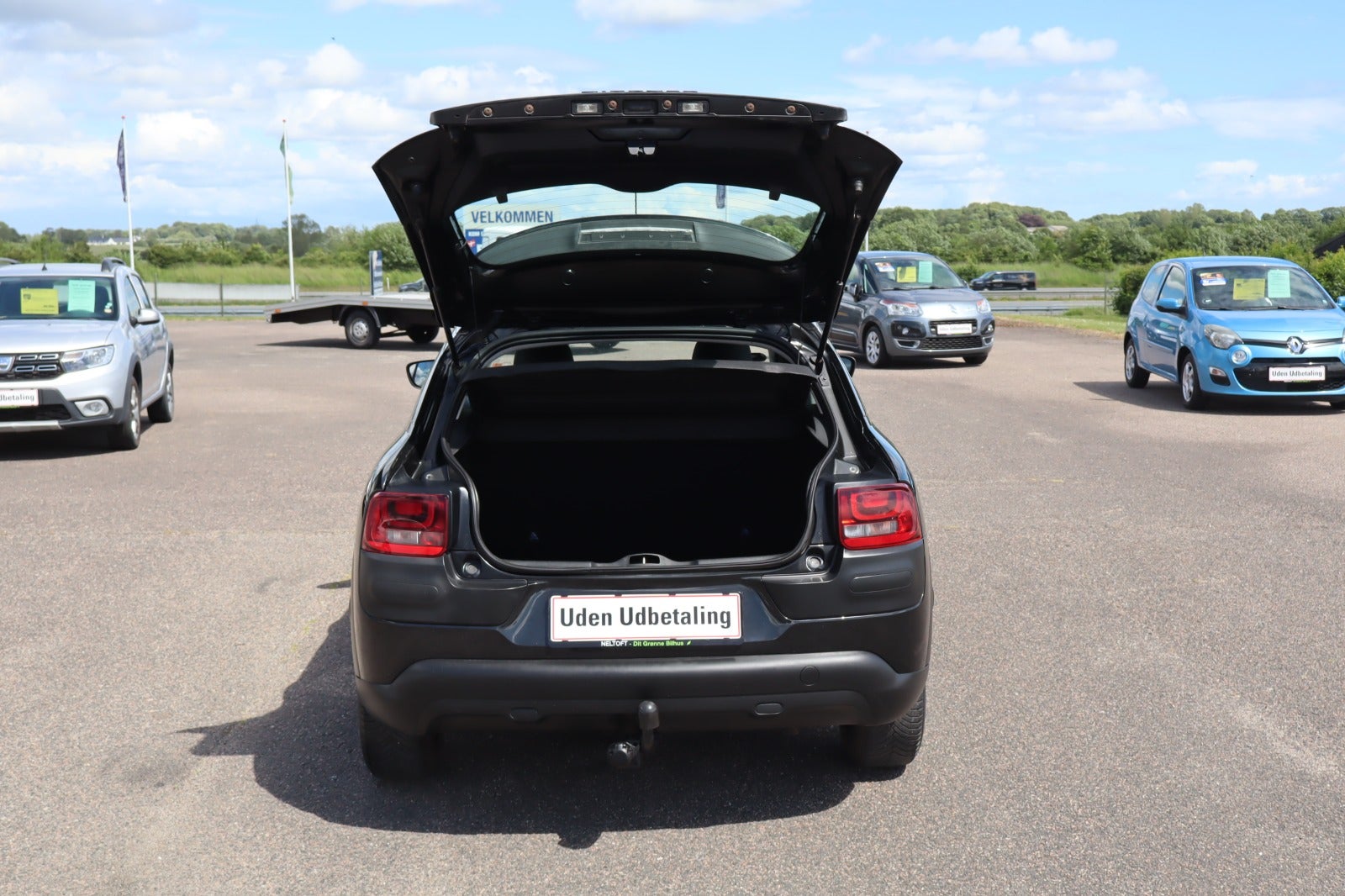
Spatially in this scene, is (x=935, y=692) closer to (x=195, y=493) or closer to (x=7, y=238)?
(x=195, y=493)

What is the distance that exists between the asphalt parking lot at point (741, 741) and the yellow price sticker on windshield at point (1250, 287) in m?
5.62

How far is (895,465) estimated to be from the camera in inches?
153

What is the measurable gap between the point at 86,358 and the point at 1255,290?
11.7 metres

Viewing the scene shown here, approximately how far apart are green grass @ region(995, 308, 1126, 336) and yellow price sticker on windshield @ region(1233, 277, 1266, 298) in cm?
1117

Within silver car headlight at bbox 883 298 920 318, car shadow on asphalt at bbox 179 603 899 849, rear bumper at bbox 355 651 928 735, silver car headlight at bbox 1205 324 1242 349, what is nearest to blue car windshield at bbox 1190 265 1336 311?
silver car headlight at bbox 1205 324 1242 349

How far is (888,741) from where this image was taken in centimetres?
399

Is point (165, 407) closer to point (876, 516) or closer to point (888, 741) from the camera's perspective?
point (888, 741)

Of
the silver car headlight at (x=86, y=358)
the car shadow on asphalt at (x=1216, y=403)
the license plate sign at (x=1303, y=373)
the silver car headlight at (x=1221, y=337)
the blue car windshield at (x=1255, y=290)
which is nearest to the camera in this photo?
the silver car headlight at (x=86, y=358)

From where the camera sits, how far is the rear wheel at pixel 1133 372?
15.7 meters

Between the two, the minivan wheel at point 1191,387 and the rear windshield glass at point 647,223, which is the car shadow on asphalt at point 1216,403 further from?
the rear windshield glass at point 647,223

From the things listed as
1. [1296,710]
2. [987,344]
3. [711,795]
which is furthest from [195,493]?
[987,344]

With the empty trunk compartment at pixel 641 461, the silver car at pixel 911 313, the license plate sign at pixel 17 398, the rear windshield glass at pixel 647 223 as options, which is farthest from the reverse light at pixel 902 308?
the empty trunk compartment at pixel 641 461

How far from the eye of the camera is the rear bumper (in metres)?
3.50

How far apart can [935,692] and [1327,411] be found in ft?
34.2
